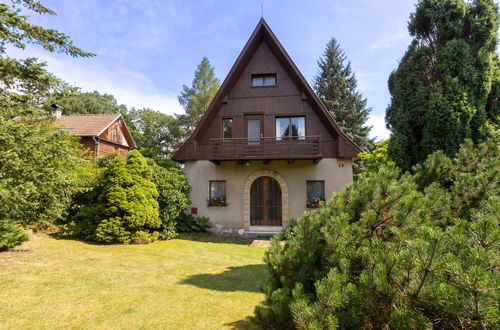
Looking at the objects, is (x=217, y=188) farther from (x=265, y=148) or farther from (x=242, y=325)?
(x=242, y=325)

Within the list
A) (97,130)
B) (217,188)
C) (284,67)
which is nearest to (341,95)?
(284,67)

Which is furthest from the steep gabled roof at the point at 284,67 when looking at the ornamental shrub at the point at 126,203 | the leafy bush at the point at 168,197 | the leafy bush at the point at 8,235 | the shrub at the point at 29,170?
the leafy bush at the point at 8,235

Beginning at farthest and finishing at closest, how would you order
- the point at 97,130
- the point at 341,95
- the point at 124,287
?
the point at 341,95, the point at 97,130, the point at 124,287

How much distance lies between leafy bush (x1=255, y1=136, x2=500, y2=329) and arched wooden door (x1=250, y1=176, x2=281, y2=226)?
8.62 meters

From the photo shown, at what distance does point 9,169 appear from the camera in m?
5.65

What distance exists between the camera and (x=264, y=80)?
1253 cm

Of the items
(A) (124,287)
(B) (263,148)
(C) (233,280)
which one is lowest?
(C) (233,280)

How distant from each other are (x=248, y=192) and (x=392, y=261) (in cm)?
1007

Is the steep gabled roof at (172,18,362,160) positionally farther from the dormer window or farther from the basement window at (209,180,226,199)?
the basement window at (209,180,226,199)

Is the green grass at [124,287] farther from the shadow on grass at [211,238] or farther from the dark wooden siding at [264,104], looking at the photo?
the dark wooden siding at [264,104]

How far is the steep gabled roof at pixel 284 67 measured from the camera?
37.3ft

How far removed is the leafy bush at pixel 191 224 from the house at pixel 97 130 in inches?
477

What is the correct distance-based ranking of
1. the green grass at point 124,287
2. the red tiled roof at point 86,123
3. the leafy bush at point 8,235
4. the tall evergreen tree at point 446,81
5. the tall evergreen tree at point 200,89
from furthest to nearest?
the tall evergreen tree at point 200,89 → the red tiled roof at point 86,123 → the leafy bush at point 8,235 → the tall evergreen tree at point 446,81 → the green grass at point 124,287

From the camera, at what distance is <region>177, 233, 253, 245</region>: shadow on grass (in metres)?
10.5
